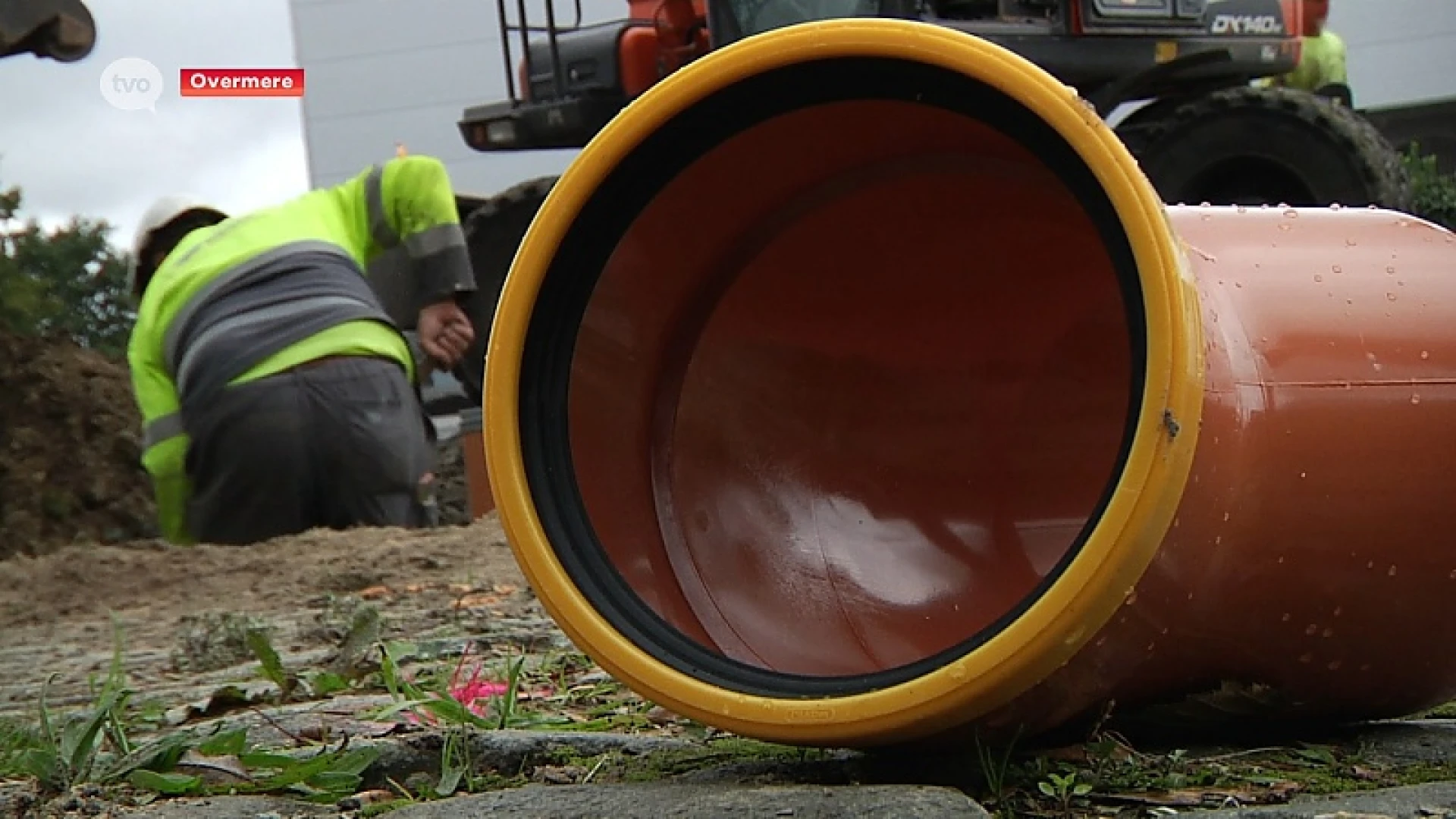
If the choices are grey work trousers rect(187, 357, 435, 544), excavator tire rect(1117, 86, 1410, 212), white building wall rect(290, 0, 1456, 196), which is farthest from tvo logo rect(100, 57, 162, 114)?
excavator tire rect(1117, 86, 1410, 212)

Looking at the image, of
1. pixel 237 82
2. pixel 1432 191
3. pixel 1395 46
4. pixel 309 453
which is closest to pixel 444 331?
pixel 309 453

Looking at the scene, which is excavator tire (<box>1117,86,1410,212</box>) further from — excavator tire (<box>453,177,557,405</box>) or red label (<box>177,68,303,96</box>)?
red label (<box>177,68,303,96</box>)

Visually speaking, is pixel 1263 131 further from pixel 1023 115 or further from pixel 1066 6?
pixel 1023 115

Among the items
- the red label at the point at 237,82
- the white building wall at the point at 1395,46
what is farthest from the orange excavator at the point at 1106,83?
the white building wall at the point at 1395,46

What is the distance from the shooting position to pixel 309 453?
17.2 feet

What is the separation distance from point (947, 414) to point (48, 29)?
3.43m

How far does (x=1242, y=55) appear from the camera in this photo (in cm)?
830

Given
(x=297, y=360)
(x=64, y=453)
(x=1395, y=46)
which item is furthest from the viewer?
(x=1395, y=46)

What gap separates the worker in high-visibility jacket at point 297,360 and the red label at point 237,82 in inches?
17.7

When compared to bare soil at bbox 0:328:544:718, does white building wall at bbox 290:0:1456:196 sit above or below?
above

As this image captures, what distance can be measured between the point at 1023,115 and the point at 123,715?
1.46m

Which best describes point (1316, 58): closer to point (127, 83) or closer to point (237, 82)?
point (237, 82)

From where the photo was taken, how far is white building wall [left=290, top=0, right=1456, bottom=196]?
29.8 ft

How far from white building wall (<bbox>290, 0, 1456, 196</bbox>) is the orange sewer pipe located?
6164mm
